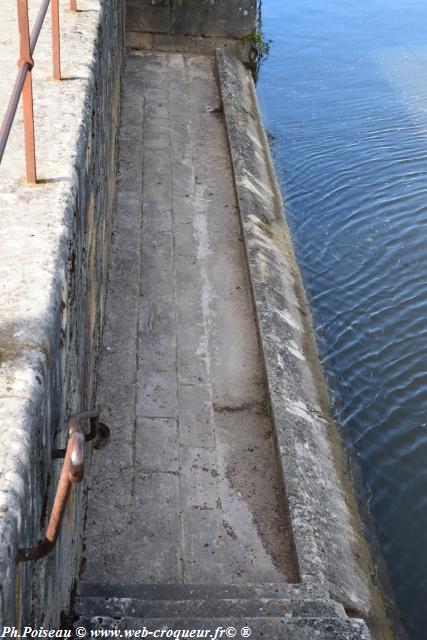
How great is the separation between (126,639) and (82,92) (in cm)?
253

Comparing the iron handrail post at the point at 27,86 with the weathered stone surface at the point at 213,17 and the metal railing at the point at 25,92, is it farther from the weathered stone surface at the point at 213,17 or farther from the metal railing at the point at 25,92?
the weathered stone surface at the point at 213,17

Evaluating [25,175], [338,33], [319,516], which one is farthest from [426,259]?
[338,33]

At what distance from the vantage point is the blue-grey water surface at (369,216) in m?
6.50

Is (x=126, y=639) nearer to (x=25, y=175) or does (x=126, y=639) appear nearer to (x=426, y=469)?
(x=25, y=175)

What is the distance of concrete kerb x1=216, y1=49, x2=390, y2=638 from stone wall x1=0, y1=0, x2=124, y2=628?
112 cm

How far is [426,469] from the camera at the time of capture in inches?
256

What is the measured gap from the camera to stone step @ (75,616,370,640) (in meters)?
3.33

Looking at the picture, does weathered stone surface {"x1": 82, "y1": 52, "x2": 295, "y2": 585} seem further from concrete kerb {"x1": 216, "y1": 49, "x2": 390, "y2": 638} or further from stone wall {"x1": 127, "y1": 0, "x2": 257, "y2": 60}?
stone wall {"x1": 127, "y1": 0, "x2": 257, "y2": 60}

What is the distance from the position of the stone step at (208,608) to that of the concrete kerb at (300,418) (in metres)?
0.39

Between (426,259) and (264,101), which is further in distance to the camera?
(264,101)

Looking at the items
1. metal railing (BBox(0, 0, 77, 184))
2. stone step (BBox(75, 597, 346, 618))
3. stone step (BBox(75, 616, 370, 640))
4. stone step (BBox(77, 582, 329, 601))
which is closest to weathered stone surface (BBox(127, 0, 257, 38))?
metal railing (BBox(0, 0, 77, 184))

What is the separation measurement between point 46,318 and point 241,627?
1.57 metres

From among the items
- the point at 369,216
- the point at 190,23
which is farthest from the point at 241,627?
the point at 190,23

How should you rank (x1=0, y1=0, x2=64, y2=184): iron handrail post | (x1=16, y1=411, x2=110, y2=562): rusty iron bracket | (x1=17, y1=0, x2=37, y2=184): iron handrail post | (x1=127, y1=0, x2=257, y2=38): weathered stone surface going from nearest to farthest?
(x1=16, y1=411, x2=110, y2=562): rusty iron bracket, (x1=0, y1=0, x2=64, y2=184): iron handrail post, (x1=17, y1=0, x2=37, y2=184): iron handrail post, (x1=127, y1=0, x2=257, y2=38): weathered stone surface
